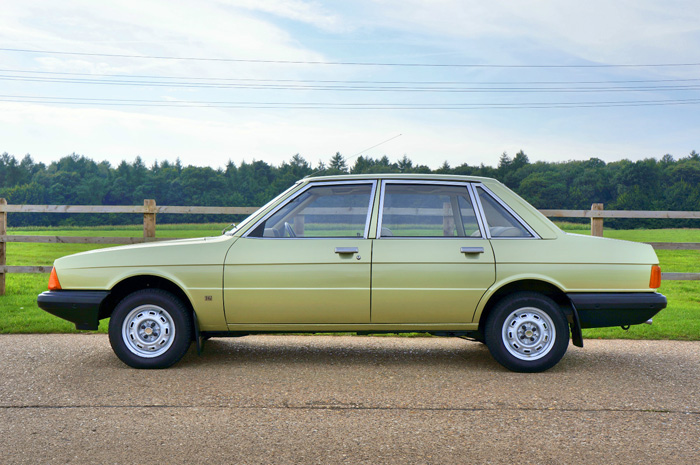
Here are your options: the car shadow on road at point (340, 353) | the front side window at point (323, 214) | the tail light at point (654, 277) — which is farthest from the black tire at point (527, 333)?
the front side window at point (323, 214)

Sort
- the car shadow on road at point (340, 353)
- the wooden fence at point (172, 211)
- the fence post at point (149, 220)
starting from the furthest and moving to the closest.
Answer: the fence post at point (149, 220) → the wooden fence at point (172, 211) → the car shadow on road at point (340, 353)

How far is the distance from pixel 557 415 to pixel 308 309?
7.55ft

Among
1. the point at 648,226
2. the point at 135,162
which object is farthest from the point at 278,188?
the point at 648,226

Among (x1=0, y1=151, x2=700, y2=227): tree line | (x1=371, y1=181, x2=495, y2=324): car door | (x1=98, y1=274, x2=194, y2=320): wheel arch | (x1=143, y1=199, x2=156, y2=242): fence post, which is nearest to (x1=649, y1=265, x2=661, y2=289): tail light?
(x1=371, y1=181, x2=495, y2=324): car door

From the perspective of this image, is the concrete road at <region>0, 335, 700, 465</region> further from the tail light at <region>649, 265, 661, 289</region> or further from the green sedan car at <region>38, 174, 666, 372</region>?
the tail light at <region>649, 265, 661, 289</region>

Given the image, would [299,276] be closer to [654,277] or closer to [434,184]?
[434,184]

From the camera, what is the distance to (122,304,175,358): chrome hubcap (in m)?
5.91

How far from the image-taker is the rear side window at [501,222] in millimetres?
5988

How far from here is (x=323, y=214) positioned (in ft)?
19.9

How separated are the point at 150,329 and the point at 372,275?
208cm

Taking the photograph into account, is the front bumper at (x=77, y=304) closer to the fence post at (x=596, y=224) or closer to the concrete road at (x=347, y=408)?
the concrete road at (x=347, y=408)

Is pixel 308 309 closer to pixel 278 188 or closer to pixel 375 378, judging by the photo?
pixel 375 378

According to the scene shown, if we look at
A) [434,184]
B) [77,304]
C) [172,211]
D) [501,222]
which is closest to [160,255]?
[77,304]

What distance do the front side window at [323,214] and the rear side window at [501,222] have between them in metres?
1.12
